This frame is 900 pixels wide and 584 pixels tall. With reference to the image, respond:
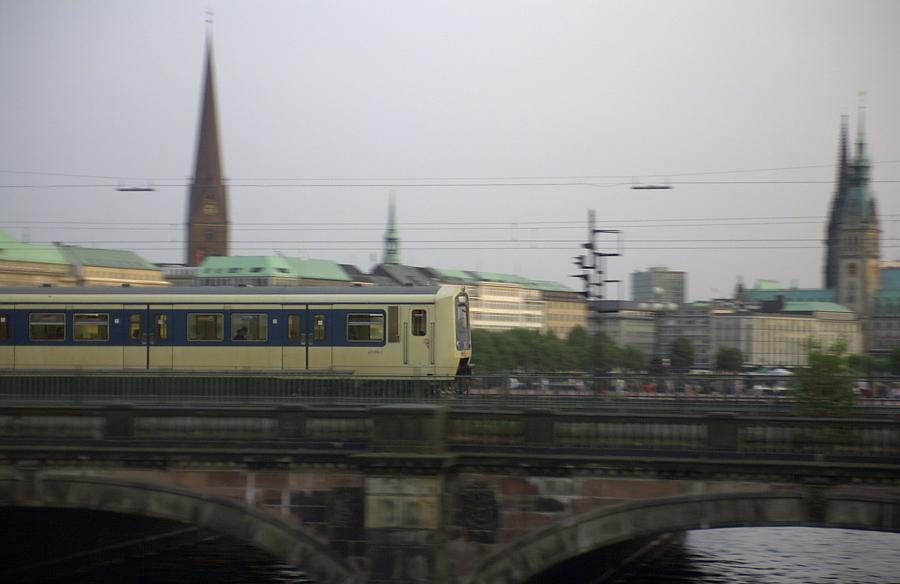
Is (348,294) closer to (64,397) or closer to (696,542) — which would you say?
(64,397)

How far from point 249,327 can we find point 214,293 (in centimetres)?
152

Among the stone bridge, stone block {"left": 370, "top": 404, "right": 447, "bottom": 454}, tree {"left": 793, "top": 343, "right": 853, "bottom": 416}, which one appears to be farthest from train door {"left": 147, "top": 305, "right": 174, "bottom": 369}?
tree {"left": 793, "top": 343, "right": 853, "bottom": 416}

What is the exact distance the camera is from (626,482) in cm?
1961

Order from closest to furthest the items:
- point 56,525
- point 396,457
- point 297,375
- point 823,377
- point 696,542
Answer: point 396,457 → point 56,525 → point 297,375 → point 696,542 → point 823,377

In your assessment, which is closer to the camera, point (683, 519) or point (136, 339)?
point (683, 519)

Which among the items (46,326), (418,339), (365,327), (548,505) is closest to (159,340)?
(46,326)

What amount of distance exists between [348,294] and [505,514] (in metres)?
16.1

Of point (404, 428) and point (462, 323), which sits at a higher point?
point (462, 323)

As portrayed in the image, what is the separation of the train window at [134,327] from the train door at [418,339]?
25.8 feet

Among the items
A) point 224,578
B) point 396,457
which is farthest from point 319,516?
point 224,578

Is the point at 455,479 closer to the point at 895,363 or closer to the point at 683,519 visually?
the point at 683,519

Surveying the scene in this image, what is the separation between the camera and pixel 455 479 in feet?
66.6

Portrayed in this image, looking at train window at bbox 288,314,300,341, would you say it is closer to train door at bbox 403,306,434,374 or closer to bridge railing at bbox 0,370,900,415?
bridge railing at bbox 0,370,900,415

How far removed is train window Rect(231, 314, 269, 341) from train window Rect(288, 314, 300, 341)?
68 centimetres
